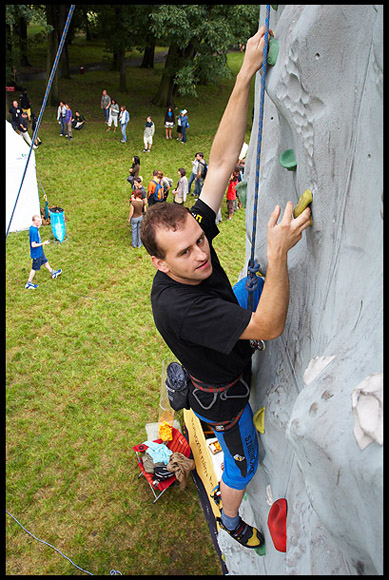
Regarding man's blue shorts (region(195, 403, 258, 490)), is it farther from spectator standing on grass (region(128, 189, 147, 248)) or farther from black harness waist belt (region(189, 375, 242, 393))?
spectator standing on grass (region(128, 189, 147, 248))

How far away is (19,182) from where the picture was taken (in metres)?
10.9

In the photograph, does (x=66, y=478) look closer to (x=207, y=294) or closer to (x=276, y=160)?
(x=207, y=294)

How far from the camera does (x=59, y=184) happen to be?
552 inches

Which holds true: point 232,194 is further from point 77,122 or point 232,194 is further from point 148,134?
point 77,122

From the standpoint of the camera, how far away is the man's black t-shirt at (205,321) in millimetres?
2430

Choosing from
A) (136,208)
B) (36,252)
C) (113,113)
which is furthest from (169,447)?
(113,113)

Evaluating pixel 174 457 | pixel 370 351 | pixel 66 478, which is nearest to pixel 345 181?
pixel 370 351

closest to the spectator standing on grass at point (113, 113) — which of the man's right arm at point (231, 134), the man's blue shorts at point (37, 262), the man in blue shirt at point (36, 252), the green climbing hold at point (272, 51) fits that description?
the man in blue shirt at point (36, 252)

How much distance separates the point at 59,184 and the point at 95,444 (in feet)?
31.1

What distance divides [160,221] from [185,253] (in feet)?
0.68

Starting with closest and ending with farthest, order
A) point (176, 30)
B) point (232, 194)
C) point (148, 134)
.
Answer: point (232, 194) → point (176, 30) → point (148, 134)

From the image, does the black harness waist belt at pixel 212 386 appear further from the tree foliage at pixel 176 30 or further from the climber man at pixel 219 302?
the tree foliage at pixel 176 30

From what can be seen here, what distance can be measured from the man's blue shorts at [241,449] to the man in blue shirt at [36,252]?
6.83 meters

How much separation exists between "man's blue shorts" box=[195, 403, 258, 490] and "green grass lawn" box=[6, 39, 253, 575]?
7.42ft
